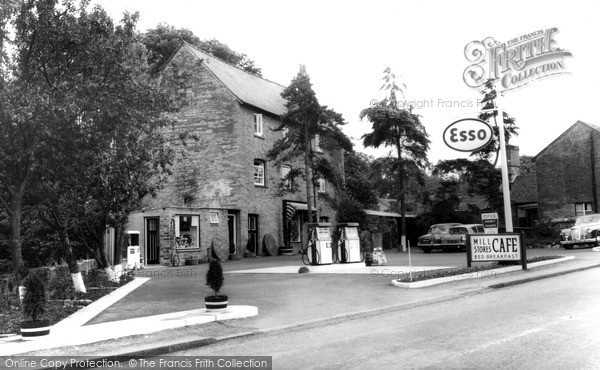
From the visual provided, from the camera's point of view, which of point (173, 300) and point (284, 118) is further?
point (284, 118)

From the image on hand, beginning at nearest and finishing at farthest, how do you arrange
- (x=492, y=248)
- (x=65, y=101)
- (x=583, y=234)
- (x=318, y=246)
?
1. (x=65, y=101)
2. (x=492, y=248)
3. (x=318, y=246)
4. (x=583, y=234)

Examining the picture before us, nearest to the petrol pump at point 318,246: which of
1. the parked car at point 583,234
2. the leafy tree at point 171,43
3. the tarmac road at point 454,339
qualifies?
the tarmac road at point 454,339

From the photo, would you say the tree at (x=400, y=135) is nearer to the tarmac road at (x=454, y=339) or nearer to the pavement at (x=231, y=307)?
the pavement at (x=231, y=307)

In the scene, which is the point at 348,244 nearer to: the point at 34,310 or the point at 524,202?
the point at 34,310

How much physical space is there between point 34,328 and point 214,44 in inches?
1566

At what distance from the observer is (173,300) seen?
1345cm

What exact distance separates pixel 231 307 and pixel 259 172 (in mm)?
23301

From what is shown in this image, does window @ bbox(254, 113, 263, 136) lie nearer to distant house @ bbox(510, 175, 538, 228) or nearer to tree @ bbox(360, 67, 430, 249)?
tree @ bbox(360, 67, 430, 249)

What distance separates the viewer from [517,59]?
20875mm

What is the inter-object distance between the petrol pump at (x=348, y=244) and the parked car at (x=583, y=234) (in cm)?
1538

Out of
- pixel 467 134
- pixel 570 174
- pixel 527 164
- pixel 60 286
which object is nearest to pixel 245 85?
pixel 467 134

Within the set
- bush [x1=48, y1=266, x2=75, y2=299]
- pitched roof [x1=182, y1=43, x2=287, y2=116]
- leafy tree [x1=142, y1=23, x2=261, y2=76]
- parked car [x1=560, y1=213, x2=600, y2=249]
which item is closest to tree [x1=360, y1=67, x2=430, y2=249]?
pitched roof [x1=182, y1=43, x2=287, y2=116]

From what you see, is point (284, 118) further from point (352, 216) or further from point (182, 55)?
point (352, 216)

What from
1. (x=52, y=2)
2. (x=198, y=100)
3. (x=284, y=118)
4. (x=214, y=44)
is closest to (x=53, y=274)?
(x=52, y=2)
